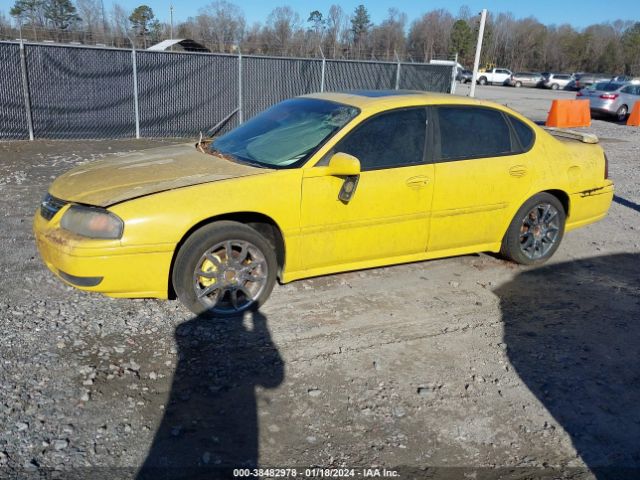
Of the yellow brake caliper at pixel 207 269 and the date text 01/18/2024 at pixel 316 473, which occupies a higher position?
the yellow brake caliper at pixel 207 269

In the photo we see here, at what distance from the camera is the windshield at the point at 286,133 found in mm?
4488

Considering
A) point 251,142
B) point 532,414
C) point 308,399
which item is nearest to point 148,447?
point 308,399

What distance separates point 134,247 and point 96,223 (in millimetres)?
298

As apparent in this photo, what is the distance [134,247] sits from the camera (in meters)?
3.75

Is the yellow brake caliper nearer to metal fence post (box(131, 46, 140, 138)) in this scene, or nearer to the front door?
the front door

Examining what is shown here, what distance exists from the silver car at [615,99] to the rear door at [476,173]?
734 inches

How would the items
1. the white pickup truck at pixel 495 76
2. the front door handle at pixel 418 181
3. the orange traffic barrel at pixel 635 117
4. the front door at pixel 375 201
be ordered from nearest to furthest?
the front door at pixel 375 201
the front door handle at pixel 418 181
the orange traffic barrel at pixel 635 117
the white pickup truck at pixel 495 76

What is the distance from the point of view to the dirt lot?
9.41ft

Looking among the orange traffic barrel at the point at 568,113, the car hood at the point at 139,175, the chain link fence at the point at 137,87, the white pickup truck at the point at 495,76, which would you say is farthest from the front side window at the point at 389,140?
the white pickup truck at the point at 495,76

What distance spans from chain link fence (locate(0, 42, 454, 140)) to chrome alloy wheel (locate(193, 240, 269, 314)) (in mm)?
9521

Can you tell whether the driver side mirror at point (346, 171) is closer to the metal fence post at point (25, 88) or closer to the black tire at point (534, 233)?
the black tire at point (534, 233)

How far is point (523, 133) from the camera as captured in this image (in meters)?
5.32

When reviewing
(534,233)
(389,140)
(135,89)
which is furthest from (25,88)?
(534,233)

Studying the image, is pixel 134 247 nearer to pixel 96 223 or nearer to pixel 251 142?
pixel 96 223
